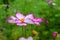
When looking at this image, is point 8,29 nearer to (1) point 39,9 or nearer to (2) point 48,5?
(1) point 39,9

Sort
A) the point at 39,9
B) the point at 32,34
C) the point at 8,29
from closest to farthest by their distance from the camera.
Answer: the point at 32,34 < the point at 8,29 < the point at 39,9

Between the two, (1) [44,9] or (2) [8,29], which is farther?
(1) [44,9]

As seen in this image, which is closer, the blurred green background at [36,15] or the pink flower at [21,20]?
the pink flower at [21,20]

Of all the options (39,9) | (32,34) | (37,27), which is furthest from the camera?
(39,9)

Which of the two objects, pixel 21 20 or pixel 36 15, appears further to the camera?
pixel 36 15

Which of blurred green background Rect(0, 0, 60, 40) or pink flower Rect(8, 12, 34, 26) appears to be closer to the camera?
pink flower Rect(8, 12, 34, 26)

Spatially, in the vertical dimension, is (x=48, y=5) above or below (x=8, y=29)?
above

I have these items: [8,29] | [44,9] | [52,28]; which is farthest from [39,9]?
[8,29]
